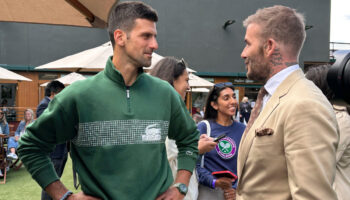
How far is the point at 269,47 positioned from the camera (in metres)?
1.75

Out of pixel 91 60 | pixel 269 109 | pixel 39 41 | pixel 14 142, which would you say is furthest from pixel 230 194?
pixel 39 41

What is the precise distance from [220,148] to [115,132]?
157 cm

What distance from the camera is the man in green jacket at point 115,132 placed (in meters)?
1.67

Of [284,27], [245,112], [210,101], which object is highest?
[284,27]

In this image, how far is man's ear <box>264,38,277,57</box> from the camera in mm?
1729

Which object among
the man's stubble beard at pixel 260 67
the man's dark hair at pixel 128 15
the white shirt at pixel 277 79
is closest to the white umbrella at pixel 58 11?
the man's dark hair at pixel 128 15

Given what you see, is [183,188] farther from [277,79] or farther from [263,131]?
[277,79]

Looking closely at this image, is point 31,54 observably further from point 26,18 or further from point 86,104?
point 86,104

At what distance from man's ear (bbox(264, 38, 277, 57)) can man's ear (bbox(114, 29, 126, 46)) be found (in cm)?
81

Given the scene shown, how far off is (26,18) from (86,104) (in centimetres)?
211

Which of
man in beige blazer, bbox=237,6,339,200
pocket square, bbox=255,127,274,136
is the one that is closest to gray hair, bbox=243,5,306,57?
man in beige blazer, bbox=237,6,339,200

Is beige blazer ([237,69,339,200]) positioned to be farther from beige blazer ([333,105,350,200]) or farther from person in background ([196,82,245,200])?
person in background ([196,82,245,200])

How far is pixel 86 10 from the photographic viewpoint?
8.93 ft

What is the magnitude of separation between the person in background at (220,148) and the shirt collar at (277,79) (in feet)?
4.20
